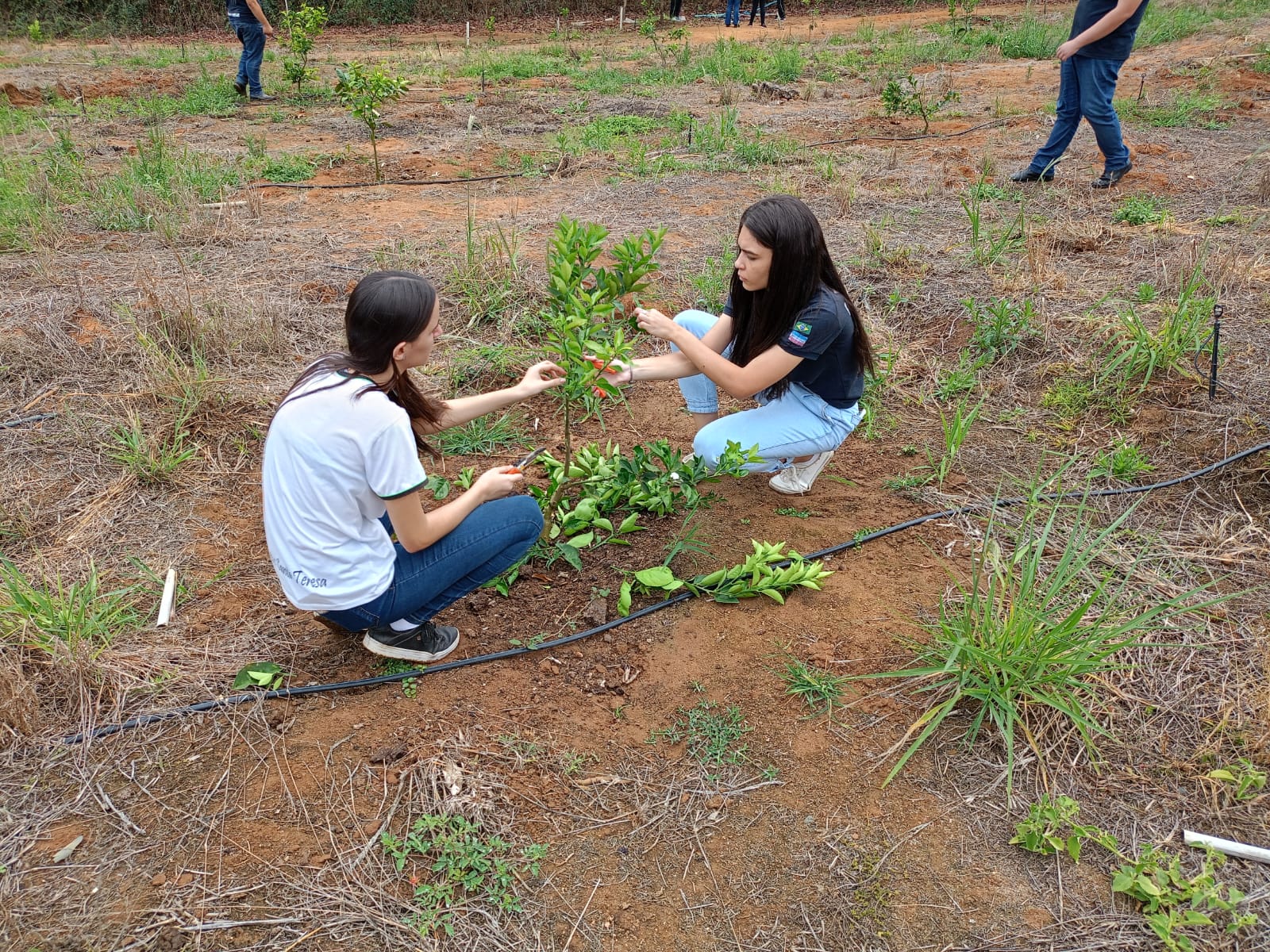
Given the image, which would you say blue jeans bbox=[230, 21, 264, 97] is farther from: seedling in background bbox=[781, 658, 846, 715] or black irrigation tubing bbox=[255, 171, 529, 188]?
seedling in background bbox=[781, 658, 846, 715]

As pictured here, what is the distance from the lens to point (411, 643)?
2.30 metres

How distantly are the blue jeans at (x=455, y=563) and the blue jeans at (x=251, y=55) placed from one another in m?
8.91

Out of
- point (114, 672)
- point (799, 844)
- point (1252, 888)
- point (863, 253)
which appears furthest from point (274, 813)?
point (863, 253)

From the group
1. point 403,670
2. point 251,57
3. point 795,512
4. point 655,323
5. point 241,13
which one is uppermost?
point 241,13

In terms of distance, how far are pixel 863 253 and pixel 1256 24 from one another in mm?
11404

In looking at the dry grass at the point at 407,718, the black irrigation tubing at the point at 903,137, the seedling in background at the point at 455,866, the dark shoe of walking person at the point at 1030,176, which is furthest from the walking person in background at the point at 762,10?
the seedling in background at the point at 455,866

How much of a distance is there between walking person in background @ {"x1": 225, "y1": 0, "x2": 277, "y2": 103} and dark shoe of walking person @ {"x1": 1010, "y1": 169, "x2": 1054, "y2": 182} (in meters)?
7.50

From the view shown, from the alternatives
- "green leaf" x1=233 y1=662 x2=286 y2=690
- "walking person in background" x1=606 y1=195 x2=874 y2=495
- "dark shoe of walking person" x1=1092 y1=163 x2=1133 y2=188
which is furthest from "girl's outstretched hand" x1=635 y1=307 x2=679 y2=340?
"dark shoe of walking person" x1=1092 y1=163 x2=1133 y2=188

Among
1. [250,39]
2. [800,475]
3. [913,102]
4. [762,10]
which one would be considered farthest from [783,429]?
[762,10]

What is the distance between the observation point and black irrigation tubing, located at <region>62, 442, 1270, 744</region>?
215cm

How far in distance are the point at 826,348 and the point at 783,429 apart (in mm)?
324

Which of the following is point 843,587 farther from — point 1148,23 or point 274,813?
point 1148,23

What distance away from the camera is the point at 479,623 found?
251 cm

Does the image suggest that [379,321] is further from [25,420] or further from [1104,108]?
[1104,108]
